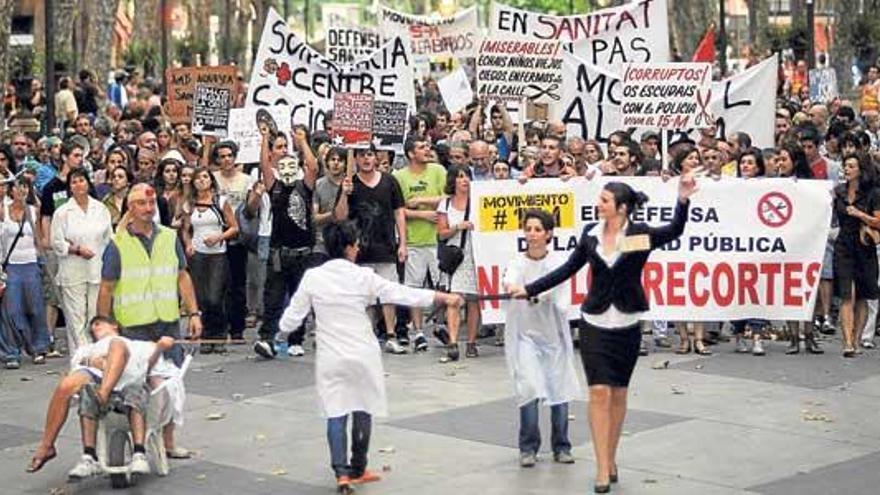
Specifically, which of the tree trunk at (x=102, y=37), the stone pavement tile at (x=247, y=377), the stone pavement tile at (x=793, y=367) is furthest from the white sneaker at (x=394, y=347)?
the tree trunk at (x=102, y=37)

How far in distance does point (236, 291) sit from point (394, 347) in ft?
5.27

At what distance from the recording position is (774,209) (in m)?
16.8

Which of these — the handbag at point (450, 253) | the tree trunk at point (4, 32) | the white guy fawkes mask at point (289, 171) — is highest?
the tree trunk at point (4, 32)

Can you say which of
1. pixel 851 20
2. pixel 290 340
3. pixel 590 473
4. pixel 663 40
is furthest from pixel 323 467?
pixel 851 20

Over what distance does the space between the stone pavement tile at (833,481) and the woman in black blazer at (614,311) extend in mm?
914

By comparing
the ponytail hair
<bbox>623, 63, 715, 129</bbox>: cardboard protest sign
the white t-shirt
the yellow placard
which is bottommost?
the white t-shirt

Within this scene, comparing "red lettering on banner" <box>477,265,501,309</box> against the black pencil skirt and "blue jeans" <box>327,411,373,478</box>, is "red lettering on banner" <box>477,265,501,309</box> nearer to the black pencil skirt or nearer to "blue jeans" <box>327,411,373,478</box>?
"blue jeans" <box>327,411,373,478</box>

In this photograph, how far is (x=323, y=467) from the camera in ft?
41.5

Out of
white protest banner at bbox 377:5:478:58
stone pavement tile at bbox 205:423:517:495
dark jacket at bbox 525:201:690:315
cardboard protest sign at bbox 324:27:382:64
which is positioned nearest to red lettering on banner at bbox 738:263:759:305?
stone pavement tile at bbox 205:423:517:495

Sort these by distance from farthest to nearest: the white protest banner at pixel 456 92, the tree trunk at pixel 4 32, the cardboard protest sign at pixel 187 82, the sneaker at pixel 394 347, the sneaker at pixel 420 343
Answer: the white protest banner at pixel 456 92 < the tree trunk at pixel 4 32 < the cardboard protest sign at pixel 187 82 < the sneaker at pixel 420 343 < the sneaker at pixel 394 347

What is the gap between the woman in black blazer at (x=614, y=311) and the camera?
11.7 meters

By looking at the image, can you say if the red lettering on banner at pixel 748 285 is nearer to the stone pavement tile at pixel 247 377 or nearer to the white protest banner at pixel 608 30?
the stone pavement tile at pixel 247 377

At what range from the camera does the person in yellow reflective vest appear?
13.0m

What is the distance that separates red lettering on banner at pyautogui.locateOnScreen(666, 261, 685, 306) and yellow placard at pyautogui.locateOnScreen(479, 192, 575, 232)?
88cm
